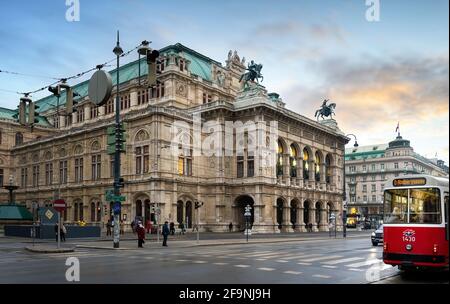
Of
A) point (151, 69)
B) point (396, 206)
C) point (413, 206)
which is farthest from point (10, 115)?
point (413, 206)

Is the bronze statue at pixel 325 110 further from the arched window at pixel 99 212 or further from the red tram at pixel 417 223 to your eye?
the red tram at pixel 417 223

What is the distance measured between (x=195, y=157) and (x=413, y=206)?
161ft

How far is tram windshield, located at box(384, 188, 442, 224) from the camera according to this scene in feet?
50.9

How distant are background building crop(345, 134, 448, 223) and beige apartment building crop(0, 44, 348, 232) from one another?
49268mm

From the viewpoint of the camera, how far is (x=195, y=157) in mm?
64000

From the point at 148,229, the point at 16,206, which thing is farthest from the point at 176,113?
the point at 16,206

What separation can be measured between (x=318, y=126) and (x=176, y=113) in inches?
1030

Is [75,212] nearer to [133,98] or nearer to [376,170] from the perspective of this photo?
[133,98]

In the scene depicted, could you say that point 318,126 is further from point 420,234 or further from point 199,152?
point 420,234

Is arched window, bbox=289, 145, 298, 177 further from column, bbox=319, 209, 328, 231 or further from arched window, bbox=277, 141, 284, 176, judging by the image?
column, bbox=319, 209, 328, 231

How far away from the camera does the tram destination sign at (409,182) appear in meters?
Answer: 15.8

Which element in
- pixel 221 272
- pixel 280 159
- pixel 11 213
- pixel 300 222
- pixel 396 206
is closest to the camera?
pixel 396 206

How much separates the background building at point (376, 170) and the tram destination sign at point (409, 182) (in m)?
109
